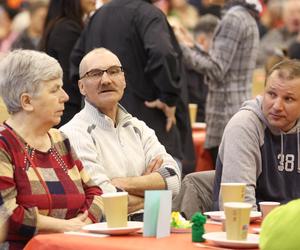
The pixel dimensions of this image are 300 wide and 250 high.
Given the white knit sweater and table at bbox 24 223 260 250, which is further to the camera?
the white knit sweater

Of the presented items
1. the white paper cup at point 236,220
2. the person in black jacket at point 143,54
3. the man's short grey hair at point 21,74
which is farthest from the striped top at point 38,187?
the person in black jacket at point 143,54

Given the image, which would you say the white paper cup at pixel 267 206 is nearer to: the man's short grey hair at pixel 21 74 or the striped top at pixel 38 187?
the striped top at pixel 38 187

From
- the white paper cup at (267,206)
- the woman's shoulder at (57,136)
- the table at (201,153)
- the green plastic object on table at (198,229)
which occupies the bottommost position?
the table at (201,153)

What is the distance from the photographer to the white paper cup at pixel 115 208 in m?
3.66

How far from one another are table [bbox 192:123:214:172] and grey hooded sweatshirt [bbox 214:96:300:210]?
2.45 meters

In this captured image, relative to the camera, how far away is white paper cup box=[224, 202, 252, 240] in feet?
11.3

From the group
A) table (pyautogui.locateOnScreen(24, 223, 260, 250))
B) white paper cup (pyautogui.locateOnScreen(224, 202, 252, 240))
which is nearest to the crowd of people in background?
table (pyautogui.locateOnScreen(24, 223, 260, 250))

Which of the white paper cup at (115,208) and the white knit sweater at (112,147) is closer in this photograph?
the white paper cup at (115,208)

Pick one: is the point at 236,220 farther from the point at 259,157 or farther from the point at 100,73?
the point at 100,73

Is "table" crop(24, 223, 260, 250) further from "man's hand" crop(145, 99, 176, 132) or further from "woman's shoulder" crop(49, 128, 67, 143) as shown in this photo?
"man's hand" crop(145, 99, 176, 132)

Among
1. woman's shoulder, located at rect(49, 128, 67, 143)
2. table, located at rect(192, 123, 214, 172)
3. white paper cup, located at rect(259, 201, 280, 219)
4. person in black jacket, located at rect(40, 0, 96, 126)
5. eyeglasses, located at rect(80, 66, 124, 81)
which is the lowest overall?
table, located at rect(192, 123, 214, 172)

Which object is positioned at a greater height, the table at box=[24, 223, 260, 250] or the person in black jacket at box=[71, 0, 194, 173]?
the person in black jacket at box=[71, 0, 194, 173]

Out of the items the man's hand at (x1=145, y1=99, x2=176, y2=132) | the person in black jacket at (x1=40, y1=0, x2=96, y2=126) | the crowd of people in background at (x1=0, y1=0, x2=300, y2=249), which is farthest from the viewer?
the person in black jacket at (x1=40, y1=0, x2=96, y2=126)

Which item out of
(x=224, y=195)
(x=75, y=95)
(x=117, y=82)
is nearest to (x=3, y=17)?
(x=75, y=95)
